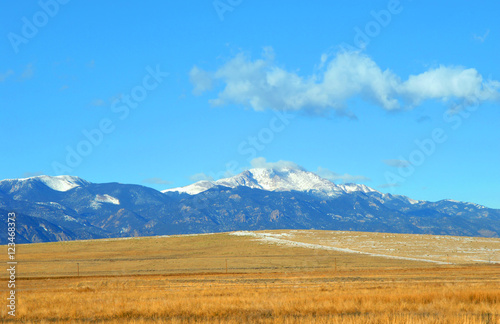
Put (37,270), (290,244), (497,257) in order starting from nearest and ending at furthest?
(37,270)
(497,257)
(290,244)

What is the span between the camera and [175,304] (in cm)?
2203

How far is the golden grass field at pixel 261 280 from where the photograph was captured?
20281mm

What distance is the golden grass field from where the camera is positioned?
20281mm

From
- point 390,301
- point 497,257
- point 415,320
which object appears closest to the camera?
point 415,320

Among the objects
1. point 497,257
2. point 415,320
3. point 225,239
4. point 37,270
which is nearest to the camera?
point 415,320

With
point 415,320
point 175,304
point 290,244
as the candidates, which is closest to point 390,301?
point 415,320

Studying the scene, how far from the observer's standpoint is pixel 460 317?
58.6ft

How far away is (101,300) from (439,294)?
17768mm

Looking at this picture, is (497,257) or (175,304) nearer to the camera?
(175,304)

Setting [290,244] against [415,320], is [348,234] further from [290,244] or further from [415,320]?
[415,320]

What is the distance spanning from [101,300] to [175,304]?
5707 millimetres

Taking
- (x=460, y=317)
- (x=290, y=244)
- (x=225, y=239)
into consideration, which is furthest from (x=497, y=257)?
(x=460, y=317)

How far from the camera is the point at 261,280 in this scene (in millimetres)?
40125

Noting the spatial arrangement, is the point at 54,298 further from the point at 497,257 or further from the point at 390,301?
the point at 497,257
